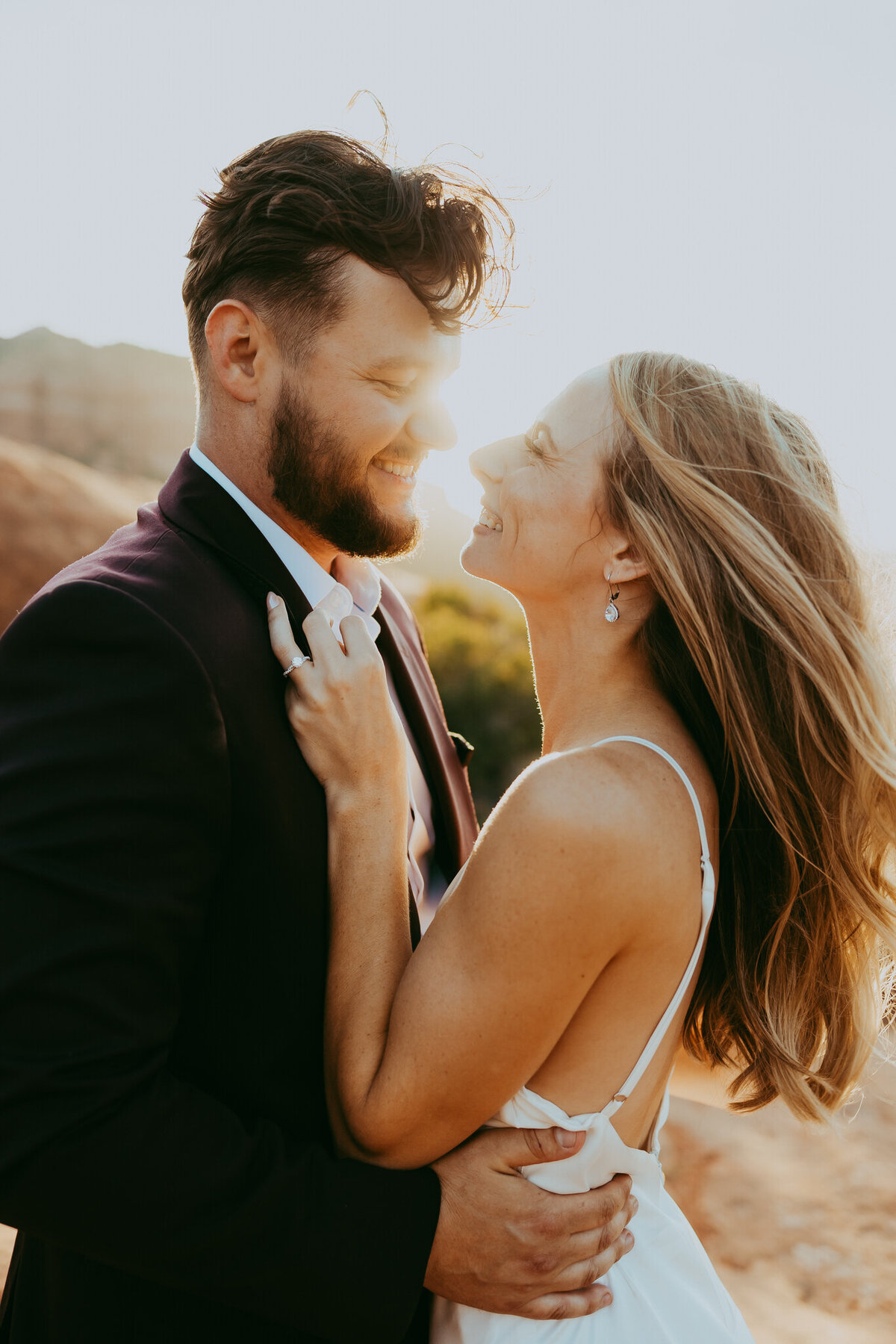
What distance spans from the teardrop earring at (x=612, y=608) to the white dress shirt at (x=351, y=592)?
0.51 metres

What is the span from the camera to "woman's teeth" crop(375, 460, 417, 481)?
2.32m

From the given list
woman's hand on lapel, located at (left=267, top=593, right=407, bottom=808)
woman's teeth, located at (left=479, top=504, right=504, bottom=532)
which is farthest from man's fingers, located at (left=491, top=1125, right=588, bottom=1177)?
woman's teeth, located at (left=479, top=504, right=504, bottom=532)

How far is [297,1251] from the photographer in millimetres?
1470

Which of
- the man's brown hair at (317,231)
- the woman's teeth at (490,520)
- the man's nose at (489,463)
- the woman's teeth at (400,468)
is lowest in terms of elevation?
the woman's teeth at (490,520)

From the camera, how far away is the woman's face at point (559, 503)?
2.00m

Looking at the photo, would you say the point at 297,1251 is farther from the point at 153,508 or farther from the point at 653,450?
the point at 653,450

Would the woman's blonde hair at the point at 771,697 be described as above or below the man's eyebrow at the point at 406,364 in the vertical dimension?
below

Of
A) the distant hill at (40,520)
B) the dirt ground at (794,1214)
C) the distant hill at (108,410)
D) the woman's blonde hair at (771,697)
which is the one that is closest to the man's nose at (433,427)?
the woman's blonde hair at (771,697)

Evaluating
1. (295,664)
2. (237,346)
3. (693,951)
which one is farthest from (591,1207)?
(237,346)

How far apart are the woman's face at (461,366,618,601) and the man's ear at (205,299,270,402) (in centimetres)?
61

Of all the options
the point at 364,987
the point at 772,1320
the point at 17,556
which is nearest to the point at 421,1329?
the point at 364,987

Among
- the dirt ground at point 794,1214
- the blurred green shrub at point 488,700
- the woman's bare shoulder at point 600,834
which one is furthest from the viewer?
the blurred green shrub at point 488,700

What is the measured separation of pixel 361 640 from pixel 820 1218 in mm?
4073

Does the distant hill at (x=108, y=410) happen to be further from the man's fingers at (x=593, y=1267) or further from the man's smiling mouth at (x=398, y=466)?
the man's fingers at (x=593, y=1267)
